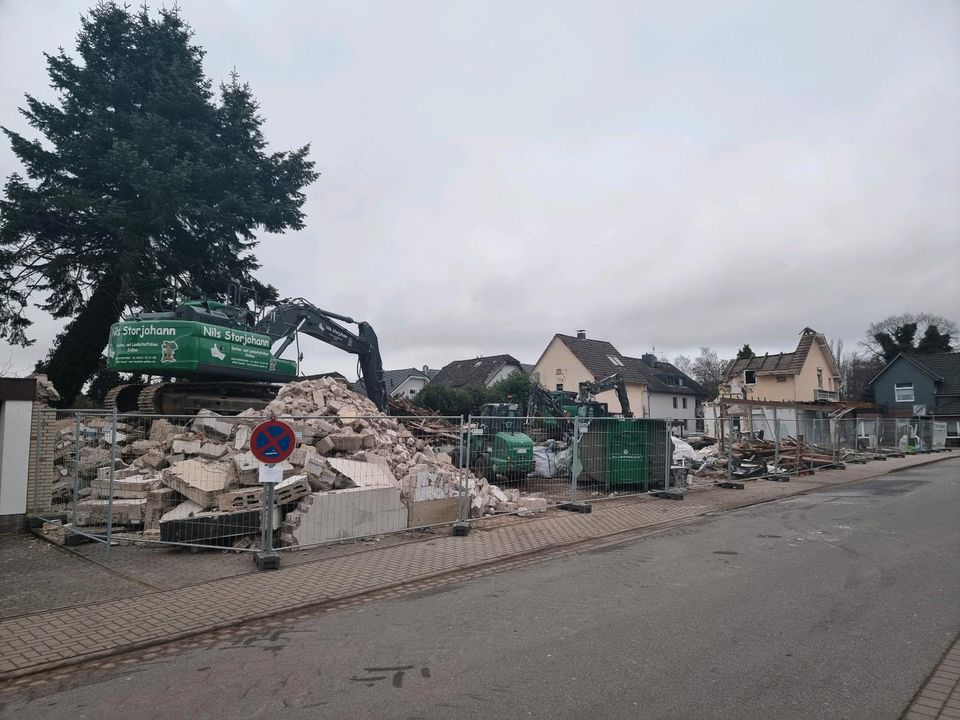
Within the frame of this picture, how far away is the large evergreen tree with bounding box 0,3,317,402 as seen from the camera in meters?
26.1

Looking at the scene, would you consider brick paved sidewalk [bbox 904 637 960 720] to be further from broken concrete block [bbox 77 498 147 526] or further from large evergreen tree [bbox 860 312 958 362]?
large evergreen tree [bbox 860 312 958 362]

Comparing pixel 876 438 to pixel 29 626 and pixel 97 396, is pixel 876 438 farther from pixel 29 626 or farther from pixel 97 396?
pixel 97 396

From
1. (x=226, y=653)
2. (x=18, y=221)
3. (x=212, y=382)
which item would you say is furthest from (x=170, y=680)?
(x=18, y=221)

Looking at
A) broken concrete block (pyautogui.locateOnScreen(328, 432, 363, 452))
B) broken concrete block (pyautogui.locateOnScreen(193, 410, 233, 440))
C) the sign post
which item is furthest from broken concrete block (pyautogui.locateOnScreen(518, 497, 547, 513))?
broken concrete block (pyautogui.locateOnScreen(193, 410, 233, 440))

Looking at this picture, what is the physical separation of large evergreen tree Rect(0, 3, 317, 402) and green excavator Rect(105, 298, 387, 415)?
916cm

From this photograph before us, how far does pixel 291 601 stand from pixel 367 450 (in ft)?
15.7

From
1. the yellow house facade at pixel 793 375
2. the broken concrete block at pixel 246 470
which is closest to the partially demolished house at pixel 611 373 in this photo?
the yellow house facade at pixel 793 375

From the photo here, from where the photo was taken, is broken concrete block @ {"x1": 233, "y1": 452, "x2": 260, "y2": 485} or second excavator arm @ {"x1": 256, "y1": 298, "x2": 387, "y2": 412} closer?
broken concrete block @ {"x1": 233, "y1": 452, "x2": 260, "y2": 485}

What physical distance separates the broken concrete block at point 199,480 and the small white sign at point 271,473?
1728 millimetres

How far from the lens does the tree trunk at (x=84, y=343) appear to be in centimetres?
2789

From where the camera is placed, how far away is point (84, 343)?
28.4 m

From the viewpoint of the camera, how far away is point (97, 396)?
93.8ft

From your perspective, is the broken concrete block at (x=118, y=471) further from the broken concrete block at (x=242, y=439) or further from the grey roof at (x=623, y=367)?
the grey roof at (x=623, y=367)

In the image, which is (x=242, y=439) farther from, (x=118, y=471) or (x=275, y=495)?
(x=275, y=495)
